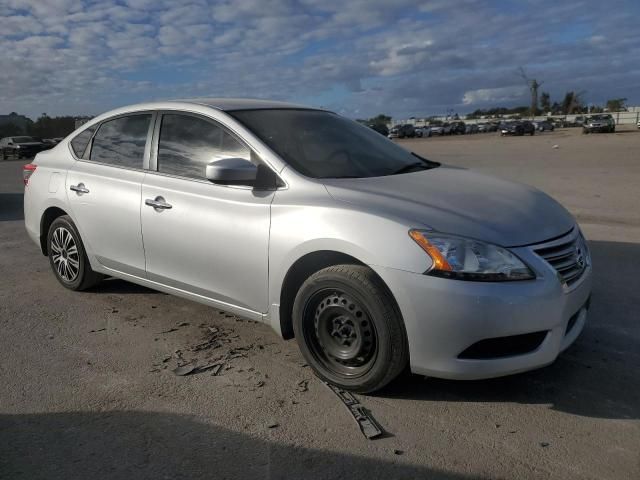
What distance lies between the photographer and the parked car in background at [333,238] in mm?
3092

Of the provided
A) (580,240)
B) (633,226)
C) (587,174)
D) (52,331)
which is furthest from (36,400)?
(587,174)

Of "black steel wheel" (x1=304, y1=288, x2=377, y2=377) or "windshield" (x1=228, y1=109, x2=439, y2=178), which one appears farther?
"windshield" (x1=228, y1=109, x2=439, y2=178)

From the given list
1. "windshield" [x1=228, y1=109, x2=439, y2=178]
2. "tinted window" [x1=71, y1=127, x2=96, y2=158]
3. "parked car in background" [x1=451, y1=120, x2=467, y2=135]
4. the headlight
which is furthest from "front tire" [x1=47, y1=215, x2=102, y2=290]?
"parked car in background" [x1=451, y1=120, x2=467, y2=135]

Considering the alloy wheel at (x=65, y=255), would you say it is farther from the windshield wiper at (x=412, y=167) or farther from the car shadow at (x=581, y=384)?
the car shadow at (x=581, y=384)

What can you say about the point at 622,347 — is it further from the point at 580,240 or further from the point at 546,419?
the point at 546,419

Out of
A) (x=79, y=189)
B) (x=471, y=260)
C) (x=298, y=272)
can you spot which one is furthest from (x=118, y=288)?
(x=471, y=260)

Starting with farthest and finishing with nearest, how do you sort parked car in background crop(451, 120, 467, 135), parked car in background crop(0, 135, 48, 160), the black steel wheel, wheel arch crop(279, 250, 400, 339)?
parked car in background crop(451, 120, 467, 135), parked car in background crop(0, 135, 48, 160), wheel arch crop(279, 250, 400, 339), the black steel wheel

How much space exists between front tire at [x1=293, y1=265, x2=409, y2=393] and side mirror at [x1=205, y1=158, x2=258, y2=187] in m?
0.76

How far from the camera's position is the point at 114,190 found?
4699mm

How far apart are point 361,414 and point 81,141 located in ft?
12.1

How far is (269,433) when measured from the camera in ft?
10.0

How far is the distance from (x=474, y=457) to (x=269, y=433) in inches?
40.2

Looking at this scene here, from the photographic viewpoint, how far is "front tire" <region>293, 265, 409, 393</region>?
3.21 metres

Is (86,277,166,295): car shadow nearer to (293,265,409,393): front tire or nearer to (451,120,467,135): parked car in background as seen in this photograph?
(293,265,409,393): front tire
